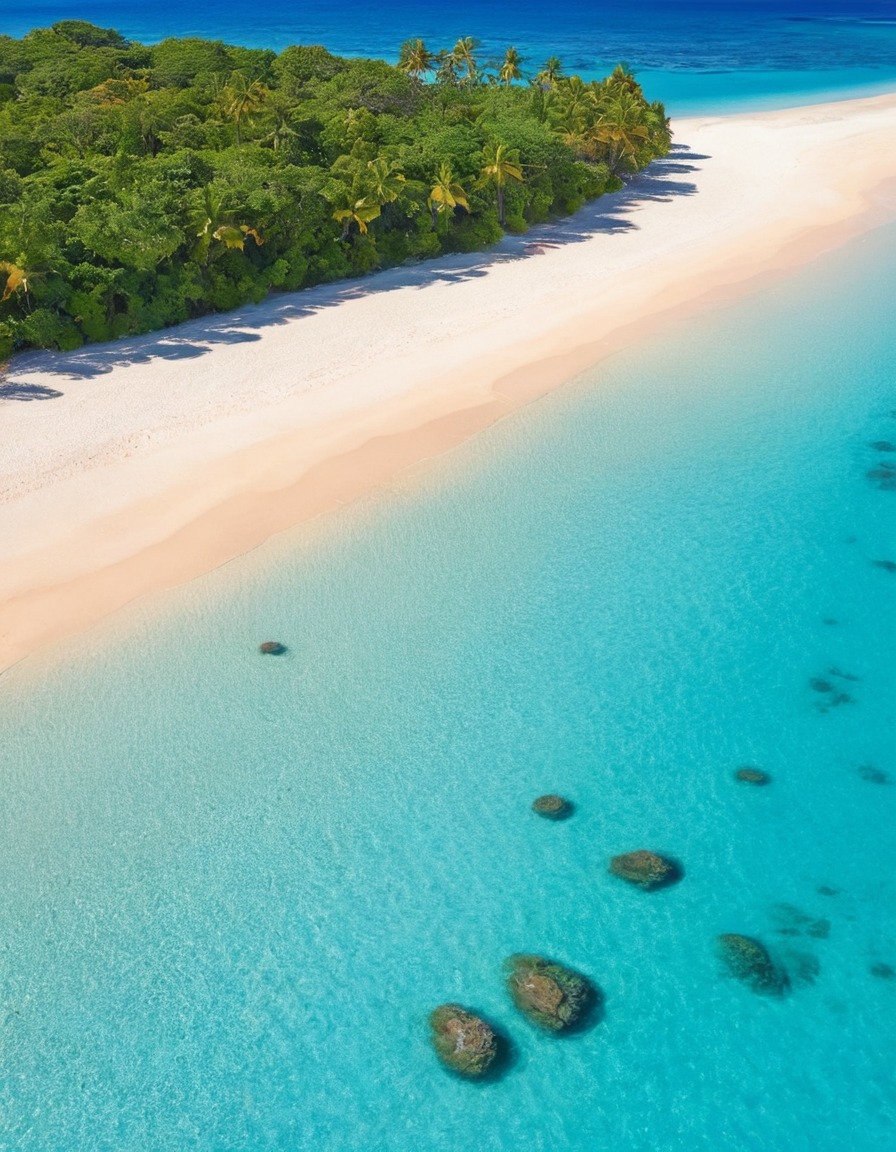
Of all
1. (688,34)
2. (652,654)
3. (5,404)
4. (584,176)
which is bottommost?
(652,654)

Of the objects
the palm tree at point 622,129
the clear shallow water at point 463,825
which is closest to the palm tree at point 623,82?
the palm tree at point 622,129

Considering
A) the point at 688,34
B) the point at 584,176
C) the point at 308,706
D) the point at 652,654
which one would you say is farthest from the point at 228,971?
the point at 688,34

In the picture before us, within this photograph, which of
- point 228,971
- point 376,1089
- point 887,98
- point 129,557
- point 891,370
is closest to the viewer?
point 376,1089

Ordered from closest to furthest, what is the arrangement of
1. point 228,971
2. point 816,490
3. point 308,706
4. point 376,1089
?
point 376,1089, point 228,971, point 308,706, point 816,490

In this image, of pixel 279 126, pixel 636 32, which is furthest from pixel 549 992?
pixel 636 32

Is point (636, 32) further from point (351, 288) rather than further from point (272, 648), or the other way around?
point (272, 648)

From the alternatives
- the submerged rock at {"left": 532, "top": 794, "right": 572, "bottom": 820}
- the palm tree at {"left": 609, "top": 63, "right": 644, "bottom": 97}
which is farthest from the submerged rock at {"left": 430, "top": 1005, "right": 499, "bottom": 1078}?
the palm tree at {"left": 609, "top": 63, "right": 644, "bottom": 97}

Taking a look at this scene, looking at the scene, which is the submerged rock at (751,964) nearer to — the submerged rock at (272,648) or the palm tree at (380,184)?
the submerged rock at (272,648)

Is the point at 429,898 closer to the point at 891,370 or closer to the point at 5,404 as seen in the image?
the point at 5,404
